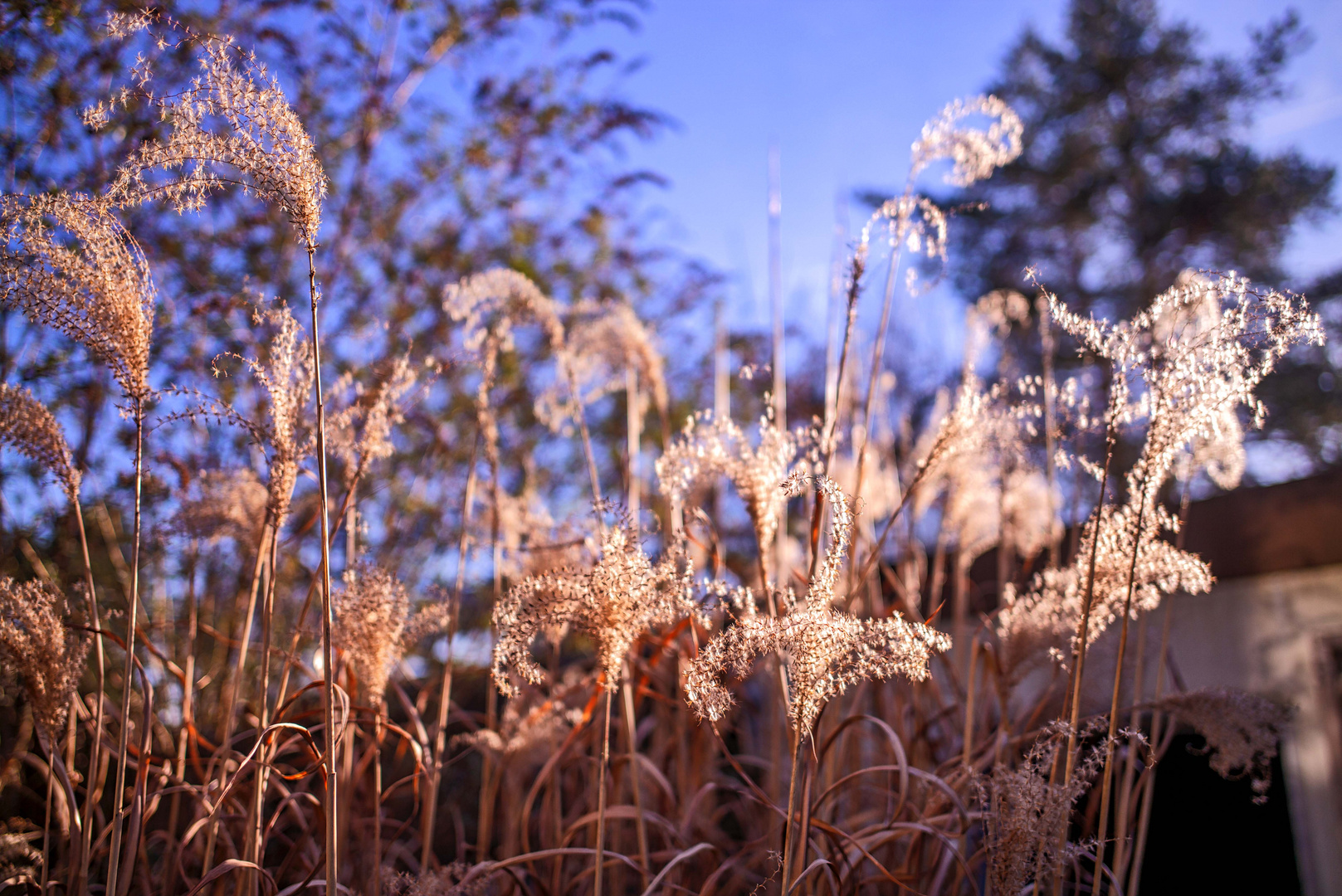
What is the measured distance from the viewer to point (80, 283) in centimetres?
115

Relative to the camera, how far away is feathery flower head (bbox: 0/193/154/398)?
1.13 meters

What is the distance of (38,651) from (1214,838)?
10.6 ft

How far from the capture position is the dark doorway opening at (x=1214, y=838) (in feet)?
8.34

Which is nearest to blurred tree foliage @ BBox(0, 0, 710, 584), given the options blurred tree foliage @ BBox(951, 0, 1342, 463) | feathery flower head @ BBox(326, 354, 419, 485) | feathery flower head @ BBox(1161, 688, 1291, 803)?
feathery flower head @ BBox(326, 354, 419, 485)

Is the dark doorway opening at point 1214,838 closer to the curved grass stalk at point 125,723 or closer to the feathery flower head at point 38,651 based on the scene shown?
the curved grass stalk at point 125,723

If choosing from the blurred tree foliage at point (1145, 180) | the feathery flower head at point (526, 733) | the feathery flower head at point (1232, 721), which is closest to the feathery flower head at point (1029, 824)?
the feathery flower head at point (1232, 721)

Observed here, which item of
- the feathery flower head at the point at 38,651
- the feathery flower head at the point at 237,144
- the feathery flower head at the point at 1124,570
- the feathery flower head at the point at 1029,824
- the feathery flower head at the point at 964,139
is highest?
the feathery flower head at the point at 964,139

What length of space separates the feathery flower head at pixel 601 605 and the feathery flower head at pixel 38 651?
692mm

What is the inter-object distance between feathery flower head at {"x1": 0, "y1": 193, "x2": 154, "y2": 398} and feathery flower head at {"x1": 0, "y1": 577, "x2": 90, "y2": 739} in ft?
1.28

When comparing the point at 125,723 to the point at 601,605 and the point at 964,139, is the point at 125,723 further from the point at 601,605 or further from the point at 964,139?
the point at 964,139

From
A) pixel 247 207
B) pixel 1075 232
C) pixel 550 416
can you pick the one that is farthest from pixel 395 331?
pixel 1075 232

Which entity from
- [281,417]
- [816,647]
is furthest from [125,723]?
[816,647]

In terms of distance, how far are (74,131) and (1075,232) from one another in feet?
28.4

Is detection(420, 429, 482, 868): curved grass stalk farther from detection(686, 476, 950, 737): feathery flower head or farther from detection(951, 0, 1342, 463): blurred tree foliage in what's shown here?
detection(951, 0, 1342, 463): blurred tree foliage
